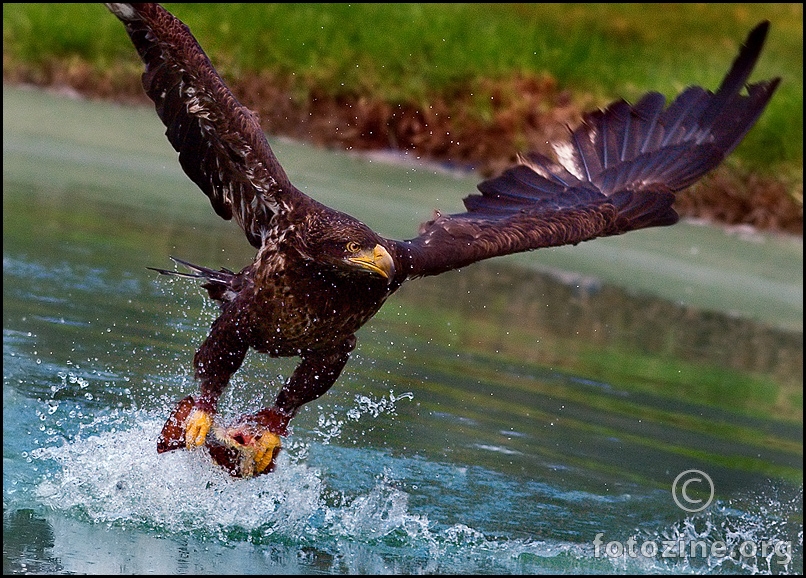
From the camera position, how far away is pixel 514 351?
9039 mm

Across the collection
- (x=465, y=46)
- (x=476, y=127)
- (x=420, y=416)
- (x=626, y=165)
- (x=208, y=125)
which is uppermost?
(x=465, y=46)

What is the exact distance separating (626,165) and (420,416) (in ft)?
5.08

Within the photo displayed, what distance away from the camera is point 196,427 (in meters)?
6.25

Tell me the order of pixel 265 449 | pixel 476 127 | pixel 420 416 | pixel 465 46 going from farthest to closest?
pixel 465 46 < pixel 476 127 < pixel 420 416 < pixel 265 449

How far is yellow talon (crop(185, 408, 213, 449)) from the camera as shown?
6234mm

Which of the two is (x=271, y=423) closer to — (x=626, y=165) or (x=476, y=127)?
(x=626, y=165)

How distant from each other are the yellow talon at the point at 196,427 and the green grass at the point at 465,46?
24.4 feet

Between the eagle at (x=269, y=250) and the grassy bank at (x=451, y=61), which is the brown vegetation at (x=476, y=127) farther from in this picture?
the eagle at (x=269, y=250)

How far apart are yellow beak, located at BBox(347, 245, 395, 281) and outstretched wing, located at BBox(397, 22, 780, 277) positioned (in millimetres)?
1150

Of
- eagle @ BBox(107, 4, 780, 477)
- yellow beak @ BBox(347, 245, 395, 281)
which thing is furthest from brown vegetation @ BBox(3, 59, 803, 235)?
yellow beak @ BBox(347, 245, 395, 281)

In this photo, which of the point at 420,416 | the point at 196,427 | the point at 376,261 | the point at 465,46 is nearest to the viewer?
the point at 376,261

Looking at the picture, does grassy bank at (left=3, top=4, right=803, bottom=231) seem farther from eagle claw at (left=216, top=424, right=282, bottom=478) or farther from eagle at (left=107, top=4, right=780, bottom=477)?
eagle claw at (left=216, top=424, right=282, bottom=478)

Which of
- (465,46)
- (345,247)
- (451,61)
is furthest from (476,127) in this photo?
(345,247)

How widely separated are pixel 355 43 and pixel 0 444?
8.57 meters
